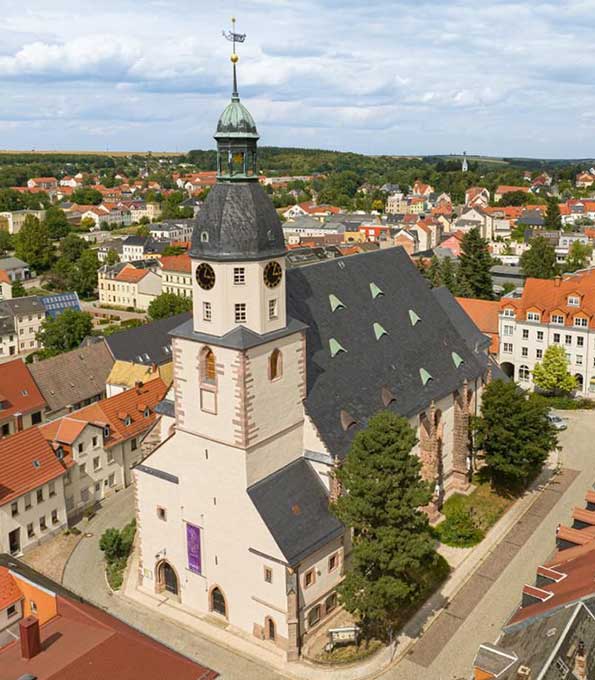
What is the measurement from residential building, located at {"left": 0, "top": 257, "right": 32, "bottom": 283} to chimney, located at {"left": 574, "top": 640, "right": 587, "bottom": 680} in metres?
142

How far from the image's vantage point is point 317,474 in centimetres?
4038

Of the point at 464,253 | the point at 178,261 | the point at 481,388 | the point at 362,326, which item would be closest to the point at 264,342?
the point at 362,326

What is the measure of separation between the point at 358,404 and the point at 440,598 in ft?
38.7

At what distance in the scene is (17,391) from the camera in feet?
212

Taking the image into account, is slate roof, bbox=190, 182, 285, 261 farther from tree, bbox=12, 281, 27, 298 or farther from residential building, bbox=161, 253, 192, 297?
tree, bbox=12, 281, 27, 298

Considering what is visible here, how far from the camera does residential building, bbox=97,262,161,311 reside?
5079 inches

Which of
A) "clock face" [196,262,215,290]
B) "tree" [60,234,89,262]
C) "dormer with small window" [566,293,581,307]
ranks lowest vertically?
"tree" [60,234,89,262]

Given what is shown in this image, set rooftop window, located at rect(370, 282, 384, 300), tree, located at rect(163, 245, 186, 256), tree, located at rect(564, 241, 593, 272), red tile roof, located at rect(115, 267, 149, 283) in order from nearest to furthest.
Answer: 1. rooftop window, located at rect(370, 282, 384, 300)
2. tree, located at rect(564, 241, 593, 272)
3. red tile roof, located at rect(115, 267, 149, 283)
4. tree, located at rect(163, 245, 186, 256)

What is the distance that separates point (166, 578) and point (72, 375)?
1303 inches

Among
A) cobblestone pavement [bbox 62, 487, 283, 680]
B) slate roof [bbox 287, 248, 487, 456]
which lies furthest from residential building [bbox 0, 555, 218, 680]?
slate roof [bbox 287, 248, 487, 456]

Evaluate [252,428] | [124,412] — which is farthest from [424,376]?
[124,412]

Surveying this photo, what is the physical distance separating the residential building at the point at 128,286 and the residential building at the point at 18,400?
6162cm

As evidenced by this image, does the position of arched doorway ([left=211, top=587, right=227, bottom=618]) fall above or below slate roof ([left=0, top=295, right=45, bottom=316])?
below

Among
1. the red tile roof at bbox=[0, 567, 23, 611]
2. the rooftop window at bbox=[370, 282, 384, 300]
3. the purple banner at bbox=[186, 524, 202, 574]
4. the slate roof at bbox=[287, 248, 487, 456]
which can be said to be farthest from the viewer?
the rooftop window at bbox=[370, 282, 384, 300]
